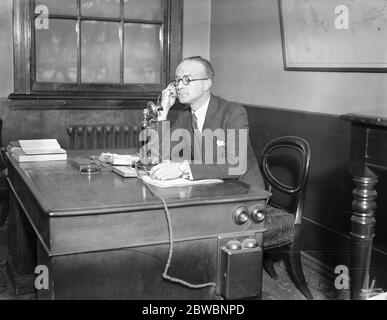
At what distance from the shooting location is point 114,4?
5.21 meters

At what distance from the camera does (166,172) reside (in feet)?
7.86

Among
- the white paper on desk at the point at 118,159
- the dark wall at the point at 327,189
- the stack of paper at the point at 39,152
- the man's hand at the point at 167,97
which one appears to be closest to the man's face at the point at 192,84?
the man's hand at the point at 167,97

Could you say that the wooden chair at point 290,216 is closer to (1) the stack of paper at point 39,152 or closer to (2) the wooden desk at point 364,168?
(2) the wooden desk at point 364,168

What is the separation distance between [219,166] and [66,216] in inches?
34.3

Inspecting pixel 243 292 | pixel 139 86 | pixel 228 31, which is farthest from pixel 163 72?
pixel 243 292

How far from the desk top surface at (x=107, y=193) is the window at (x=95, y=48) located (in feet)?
8.48

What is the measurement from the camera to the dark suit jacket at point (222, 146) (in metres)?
2.48

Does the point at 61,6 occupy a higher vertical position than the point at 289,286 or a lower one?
higher

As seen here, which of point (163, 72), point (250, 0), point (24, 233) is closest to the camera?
point (24, 233)

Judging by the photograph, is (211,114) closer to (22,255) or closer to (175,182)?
(175,182)

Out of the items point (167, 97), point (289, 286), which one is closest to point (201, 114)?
point (167, 97)

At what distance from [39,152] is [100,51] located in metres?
2.43
